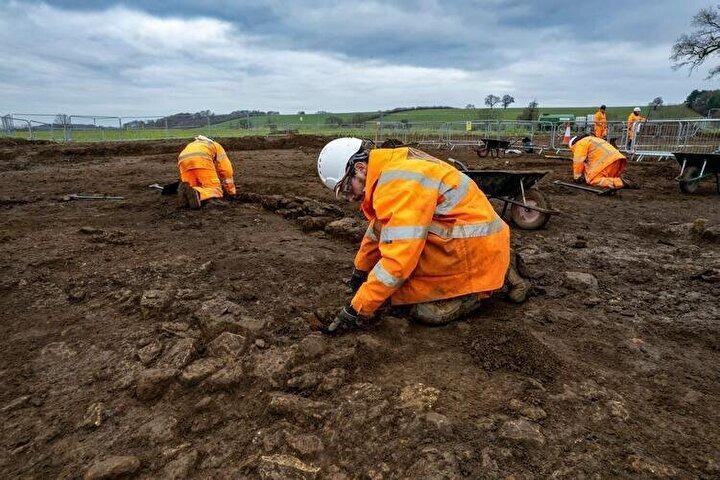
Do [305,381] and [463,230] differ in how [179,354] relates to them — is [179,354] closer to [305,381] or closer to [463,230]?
[305,381]

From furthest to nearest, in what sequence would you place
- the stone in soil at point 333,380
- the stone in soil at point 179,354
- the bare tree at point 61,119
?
the bare tree at point 61,119 < the stone in soil at point 179,354 < the stone in soil at point 333,380

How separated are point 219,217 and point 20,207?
11.1 ft

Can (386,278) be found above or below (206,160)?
below

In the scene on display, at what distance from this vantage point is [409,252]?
2438 millimetres

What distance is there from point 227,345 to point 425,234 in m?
1.39

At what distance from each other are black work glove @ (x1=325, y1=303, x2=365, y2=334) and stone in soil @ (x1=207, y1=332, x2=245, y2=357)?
555mm

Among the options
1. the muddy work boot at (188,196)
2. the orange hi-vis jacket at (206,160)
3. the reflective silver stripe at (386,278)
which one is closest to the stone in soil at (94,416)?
the reflective silver stripe at (386,278)

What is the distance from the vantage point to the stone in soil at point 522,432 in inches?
73.7

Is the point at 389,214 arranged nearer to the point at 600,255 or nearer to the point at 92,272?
the point at 92,272

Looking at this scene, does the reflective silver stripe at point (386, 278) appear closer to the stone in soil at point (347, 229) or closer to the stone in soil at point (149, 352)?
the stone in soil at point (149, 352)

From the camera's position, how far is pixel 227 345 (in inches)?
105

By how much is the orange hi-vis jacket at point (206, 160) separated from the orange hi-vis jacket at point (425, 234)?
4528mm

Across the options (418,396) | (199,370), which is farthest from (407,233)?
(199,370)

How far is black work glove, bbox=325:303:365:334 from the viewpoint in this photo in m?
2.71
